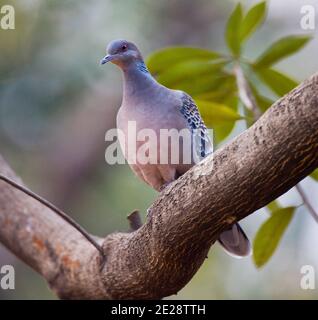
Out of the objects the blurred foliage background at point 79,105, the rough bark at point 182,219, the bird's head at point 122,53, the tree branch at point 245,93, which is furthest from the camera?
the blurred foliage background at point 79,105

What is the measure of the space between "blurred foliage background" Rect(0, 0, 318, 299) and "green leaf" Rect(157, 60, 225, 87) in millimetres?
1995

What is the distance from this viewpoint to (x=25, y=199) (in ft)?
10.0

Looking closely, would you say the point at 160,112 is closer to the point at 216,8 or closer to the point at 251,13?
the point at 251,13

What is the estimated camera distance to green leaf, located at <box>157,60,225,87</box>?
9.10 ft

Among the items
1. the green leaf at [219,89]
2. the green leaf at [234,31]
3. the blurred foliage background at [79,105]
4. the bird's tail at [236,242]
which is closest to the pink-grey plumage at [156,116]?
the bird's tail at [236,242]

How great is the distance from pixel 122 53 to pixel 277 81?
609 millimetres

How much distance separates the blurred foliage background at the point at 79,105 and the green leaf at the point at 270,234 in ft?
7.08

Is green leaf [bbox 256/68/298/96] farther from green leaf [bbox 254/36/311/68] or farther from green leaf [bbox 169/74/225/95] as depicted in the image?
green leaf [bbox 169/74/225/95]

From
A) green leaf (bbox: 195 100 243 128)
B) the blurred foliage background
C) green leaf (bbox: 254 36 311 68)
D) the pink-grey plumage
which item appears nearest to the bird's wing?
the pink-grey plumage

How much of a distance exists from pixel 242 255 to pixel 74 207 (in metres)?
2.41

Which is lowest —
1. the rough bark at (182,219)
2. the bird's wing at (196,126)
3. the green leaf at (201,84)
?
the rough bark at (182,219)

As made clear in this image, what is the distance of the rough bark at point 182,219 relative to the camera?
1.80 m

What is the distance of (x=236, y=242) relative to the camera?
265 centimetres

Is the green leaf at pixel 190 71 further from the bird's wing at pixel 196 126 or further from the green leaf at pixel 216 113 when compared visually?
the green leaf at pixel 216 113
